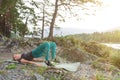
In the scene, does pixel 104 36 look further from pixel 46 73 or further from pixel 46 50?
pixel 46 73

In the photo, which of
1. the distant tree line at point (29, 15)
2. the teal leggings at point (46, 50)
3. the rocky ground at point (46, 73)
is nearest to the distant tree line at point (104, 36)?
the distant tree line at point (29, 15)

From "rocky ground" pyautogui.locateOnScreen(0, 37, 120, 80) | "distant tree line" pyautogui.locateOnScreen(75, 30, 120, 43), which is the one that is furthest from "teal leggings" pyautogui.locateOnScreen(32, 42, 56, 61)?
"distant tree line" pyautogui.locateOnScreen(75, 30, 120, 43)

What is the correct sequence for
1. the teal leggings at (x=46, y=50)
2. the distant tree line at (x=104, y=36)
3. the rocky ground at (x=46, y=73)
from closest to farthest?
1. the rocky ground at (x=46, y=73)
2. the teal leggings at (x=46, y=50)
3. the distant tree line at (x=104, y=36)

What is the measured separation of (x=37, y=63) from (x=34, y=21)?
10.3 metres

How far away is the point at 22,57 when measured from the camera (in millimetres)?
10523

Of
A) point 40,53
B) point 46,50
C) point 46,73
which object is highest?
point 46,50

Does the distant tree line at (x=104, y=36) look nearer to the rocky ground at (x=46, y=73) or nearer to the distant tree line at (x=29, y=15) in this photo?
the distant tree line at (x=29, y=15)

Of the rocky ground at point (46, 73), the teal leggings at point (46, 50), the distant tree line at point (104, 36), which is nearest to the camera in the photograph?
the rocky ground at point (46, 73)

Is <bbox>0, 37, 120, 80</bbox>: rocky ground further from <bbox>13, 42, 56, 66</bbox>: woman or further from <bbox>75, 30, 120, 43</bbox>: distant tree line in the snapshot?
<bbox>75, 30, 120, 43</bbox>: distant tree line

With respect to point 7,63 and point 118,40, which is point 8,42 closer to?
point 7,63

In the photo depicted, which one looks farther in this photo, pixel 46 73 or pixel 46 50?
pixel 46 50

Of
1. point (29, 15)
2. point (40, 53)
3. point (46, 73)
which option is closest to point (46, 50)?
point (40, 53)

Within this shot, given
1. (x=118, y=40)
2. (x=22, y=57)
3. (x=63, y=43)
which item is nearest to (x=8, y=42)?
(x=63, y=43)

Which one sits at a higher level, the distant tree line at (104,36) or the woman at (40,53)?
the woman at (40,53)
